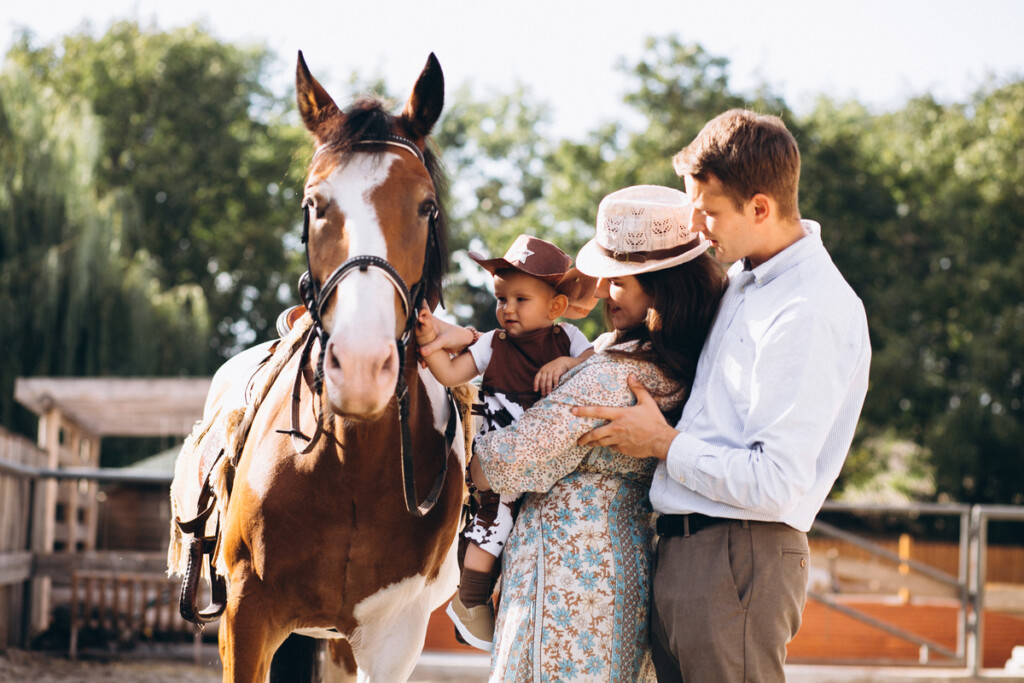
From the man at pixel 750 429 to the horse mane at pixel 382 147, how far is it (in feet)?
2.28

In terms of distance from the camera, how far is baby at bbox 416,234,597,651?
2.30 metres

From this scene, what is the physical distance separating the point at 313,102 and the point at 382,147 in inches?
13.1

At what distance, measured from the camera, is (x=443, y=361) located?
2.40m

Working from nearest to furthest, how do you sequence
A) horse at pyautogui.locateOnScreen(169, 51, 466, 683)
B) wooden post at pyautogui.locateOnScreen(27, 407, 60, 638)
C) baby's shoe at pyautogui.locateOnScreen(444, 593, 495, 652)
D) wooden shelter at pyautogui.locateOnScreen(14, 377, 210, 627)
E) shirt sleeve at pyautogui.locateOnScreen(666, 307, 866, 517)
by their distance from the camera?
shirt sleeve at pyautogui.locateOnScreen(666, 307, 866, 517)
horse at pyautogui.locateOnScreen(169, 51, 466, 683)
baby's shoe at pyautogui.locateOnScreen(444, 593, 495, 652)
wooden post at pyautogui.locateOnScreen(27, 407, 60, 638)
wooden shelter at pyautogui.locateOnScreen(14, 377, 210, 627)

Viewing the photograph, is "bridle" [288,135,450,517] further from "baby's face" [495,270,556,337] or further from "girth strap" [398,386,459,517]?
"baby's face" [495,270,556,337]

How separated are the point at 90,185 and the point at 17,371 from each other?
3794mm

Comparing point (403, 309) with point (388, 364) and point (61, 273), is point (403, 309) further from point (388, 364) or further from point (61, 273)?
point (61, 273)

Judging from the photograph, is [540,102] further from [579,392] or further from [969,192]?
[579,392]

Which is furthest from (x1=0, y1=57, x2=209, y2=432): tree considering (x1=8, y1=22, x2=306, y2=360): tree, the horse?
the horse

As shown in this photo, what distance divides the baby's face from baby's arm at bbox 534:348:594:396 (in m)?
0.21

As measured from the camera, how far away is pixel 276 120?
1091 inches

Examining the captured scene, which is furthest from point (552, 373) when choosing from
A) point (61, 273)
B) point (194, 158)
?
point (194, 158)

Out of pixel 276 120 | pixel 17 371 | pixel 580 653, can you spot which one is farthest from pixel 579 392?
pixel 276 120

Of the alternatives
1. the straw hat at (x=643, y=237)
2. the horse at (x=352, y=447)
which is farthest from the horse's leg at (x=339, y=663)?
the straw hat at (x=643, y=237)
